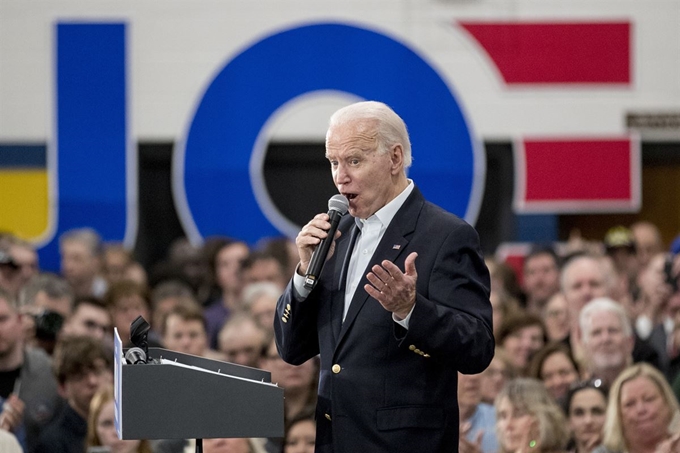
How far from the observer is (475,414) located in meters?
5.37

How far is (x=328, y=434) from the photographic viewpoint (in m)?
3.18

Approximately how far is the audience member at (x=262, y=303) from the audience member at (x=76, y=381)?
0.99m

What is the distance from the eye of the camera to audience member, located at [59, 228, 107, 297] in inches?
326

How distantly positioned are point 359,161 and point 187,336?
3.18 meters

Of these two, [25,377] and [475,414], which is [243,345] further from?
[475,414]

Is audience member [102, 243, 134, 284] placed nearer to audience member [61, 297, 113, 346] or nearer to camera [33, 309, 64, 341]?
audience member [61, 297, 113, 346]

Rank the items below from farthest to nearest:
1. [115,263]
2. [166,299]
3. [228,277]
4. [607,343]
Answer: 1. [115,263]
2. [228,277]
3. [166,299]
4. [607,343]

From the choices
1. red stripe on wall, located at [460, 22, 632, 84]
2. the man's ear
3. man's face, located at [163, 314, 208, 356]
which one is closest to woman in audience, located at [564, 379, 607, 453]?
man's face, located at [163, 314, 208, 356]

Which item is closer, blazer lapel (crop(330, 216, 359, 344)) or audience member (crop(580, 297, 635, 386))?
blazer lapel (crop(330, 216, 359, 344))

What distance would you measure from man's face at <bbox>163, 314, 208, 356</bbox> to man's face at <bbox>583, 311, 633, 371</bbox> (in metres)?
1.86

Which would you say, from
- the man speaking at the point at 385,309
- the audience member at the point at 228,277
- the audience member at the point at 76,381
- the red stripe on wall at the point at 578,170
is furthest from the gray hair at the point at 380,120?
the red stripe on wall at the point at 578,170

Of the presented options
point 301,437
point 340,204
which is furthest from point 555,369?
point 340,204

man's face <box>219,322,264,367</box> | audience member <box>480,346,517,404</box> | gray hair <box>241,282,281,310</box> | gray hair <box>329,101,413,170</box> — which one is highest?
gray hair <box>329,101,413,170</box>

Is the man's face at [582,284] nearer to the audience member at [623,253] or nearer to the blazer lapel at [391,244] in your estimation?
the audience member at [623,253]
